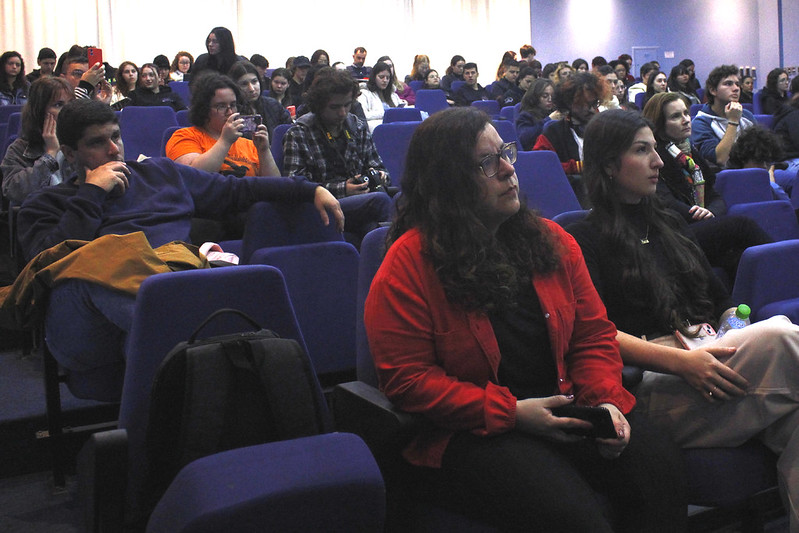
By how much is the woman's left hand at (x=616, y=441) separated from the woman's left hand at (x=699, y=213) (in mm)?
1795

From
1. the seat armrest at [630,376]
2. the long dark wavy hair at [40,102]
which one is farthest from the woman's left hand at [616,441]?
the long dark wavy hair at [40,102]

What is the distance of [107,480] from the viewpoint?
1193mm

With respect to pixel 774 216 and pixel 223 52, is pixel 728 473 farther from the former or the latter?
pixel 223 52

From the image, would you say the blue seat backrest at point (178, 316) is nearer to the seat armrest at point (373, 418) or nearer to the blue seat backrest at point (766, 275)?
the seat armrest at point (373, 418)

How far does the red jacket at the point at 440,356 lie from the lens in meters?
1.35

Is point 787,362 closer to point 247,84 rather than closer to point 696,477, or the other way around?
point 696,477

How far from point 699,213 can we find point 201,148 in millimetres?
2007

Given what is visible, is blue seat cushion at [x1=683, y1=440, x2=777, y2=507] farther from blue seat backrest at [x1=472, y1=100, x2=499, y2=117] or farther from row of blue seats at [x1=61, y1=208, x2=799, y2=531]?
blue seat backrest at [x1=472, y1=100, x2=499, y2=117]

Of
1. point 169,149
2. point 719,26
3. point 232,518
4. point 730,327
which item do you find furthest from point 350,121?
point 719,26

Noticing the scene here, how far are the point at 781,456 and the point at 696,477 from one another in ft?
0.57

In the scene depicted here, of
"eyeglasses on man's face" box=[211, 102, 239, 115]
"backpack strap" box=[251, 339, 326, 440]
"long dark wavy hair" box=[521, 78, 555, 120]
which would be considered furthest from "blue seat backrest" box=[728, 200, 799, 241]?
"long dark wavy hair" box=[521, 78, 555, 120]

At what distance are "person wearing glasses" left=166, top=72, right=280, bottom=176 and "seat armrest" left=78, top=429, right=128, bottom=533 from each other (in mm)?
1959

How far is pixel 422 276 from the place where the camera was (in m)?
1.43

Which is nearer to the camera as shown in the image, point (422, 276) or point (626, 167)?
point (422, 276)
